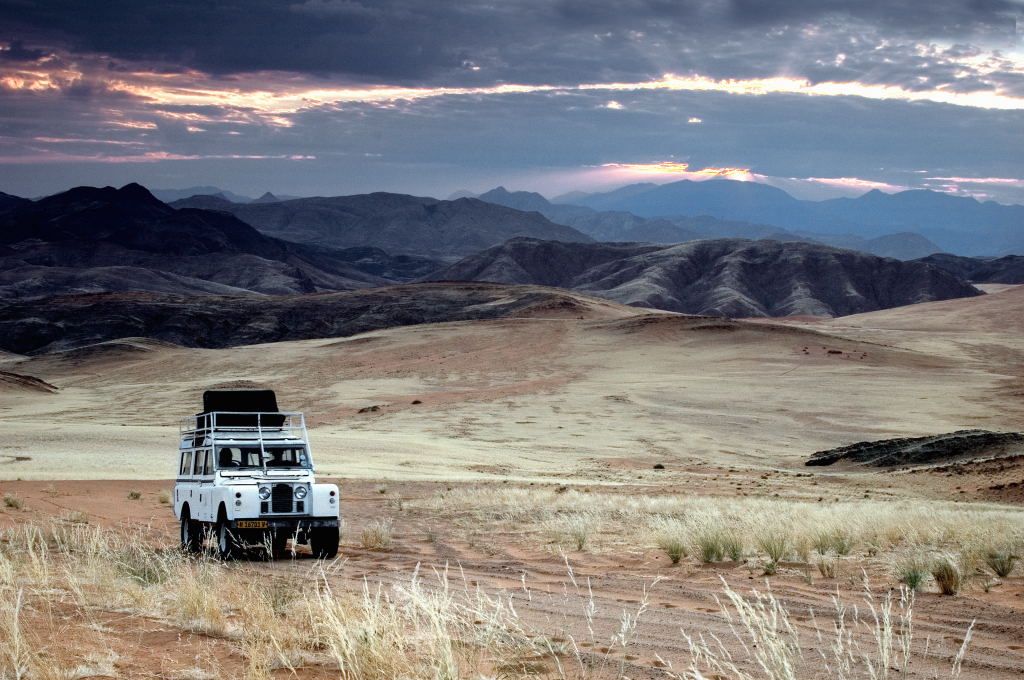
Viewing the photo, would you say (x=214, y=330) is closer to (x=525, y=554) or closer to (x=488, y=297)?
(x=488, y=297)

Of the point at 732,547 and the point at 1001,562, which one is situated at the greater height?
the point at 1001,562

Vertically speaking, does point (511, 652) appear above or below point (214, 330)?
above

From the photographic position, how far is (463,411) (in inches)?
2218

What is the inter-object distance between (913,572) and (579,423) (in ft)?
138

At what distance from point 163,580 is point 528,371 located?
60.4 m

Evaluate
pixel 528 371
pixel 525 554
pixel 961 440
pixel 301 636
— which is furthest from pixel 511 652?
pixel 528 371

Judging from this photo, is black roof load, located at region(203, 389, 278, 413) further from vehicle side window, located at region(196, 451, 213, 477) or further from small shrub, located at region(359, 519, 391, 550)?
small shrub, located at region(359, 519, 391, 550)

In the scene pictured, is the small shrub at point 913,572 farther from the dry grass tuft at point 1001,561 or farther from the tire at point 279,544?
the tire at point 279,544

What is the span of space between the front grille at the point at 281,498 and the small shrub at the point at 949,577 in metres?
9.41

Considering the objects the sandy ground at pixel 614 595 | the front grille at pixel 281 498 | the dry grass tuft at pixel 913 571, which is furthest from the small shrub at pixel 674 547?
the front grille at pixel 281 498

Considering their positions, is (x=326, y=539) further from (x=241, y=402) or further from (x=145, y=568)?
(x=241, y=402)

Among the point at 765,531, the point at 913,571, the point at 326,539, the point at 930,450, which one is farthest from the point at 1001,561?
the point at 930,450

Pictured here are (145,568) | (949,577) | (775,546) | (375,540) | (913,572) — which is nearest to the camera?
(949,577)

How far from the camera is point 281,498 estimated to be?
50.4 ft
